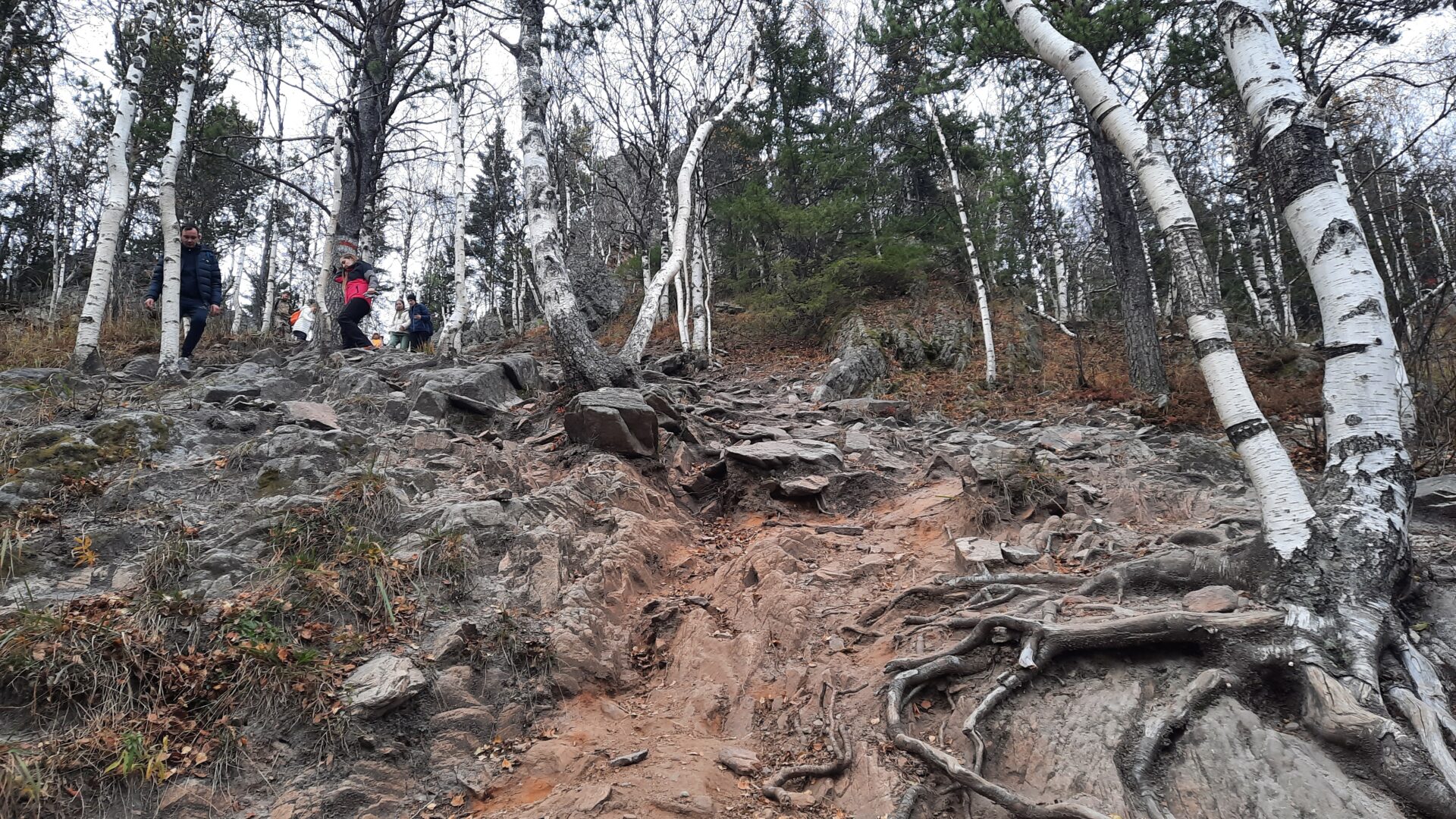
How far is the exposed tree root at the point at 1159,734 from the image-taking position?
2762 mm

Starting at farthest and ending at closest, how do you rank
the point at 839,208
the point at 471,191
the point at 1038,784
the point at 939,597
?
the point at 471,191, the point at 839,208, the point at 939,597, the point at 1038,784

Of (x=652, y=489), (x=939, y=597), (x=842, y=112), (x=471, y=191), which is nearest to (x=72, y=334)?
(x=652, y=489)

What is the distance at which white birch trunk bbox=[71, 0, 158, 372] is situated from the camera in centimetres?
858

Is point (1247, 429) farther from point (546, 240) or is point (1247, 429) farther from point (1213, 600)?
point (546, 240)

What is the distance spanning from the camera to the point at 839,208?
15312 millimetres

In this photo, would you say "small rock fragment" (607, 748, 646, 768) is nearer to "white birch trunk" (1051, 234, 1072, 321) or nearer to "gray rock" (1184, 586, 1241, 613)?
"gray rock" (1184, 586, 1241, 613)

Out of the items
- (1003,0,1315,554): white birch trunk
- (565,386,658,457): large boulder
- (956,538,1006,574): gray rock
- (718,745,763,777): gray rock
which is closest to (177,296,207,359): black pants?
(565,386,658,457): large boulder

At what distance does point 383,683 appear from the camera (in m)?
3.70

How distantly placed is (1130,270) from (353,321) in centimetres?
1431

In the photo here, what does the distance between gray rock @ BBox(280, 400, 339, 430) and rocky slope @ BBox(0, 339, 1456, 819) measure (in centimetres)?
5

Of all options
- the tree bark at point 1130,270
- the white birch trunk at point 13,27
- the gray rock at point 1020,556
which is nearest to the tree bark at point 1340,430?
the gray rock at point 1020,556

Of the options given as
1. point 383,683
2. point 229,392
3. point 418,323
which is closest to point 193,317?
point 229,392

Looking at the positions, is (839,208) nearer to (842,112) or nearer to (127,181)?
(842,112)

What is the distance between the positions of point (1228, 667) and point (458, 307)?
14190mm
